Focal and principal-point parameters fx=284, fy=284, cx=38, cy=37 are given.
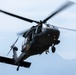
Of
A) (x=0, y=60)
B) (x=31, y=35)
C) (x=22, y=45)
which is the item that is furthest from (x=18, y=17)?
(x=0, y=60)

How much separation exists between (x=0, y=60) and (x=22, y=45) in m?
5.06

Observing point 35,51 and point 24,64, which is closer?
point 35,51

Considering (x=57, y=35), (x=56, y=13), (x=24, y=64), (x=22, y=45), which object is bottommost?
(x=24, y=64)

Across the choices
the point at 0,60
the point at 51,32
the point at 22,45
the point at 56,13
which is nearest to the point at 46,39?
the point at 51,32

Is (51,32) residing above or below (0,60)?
above

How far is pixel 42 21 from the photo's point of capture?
32125 millimetres

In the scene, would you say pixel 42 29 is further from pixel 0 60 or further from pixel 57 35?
pixel 0 60

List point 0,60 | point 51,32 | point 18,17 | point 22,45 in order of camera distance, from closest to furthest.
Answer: point 51,32
point 18,17
point 22,45
point 0,60

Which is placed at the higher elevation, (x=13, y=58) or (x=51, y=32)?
(x=51, y=32)

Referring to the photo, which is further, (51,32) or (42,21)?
(42,21)

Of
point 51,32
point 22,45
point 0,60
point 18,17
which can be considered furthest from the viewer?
point 0,60

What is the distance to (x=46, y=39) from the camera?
3055 cm

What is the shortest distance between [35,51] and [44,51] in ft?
3.64

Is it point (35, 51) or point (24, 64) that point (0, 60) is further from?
point (35, 51)
